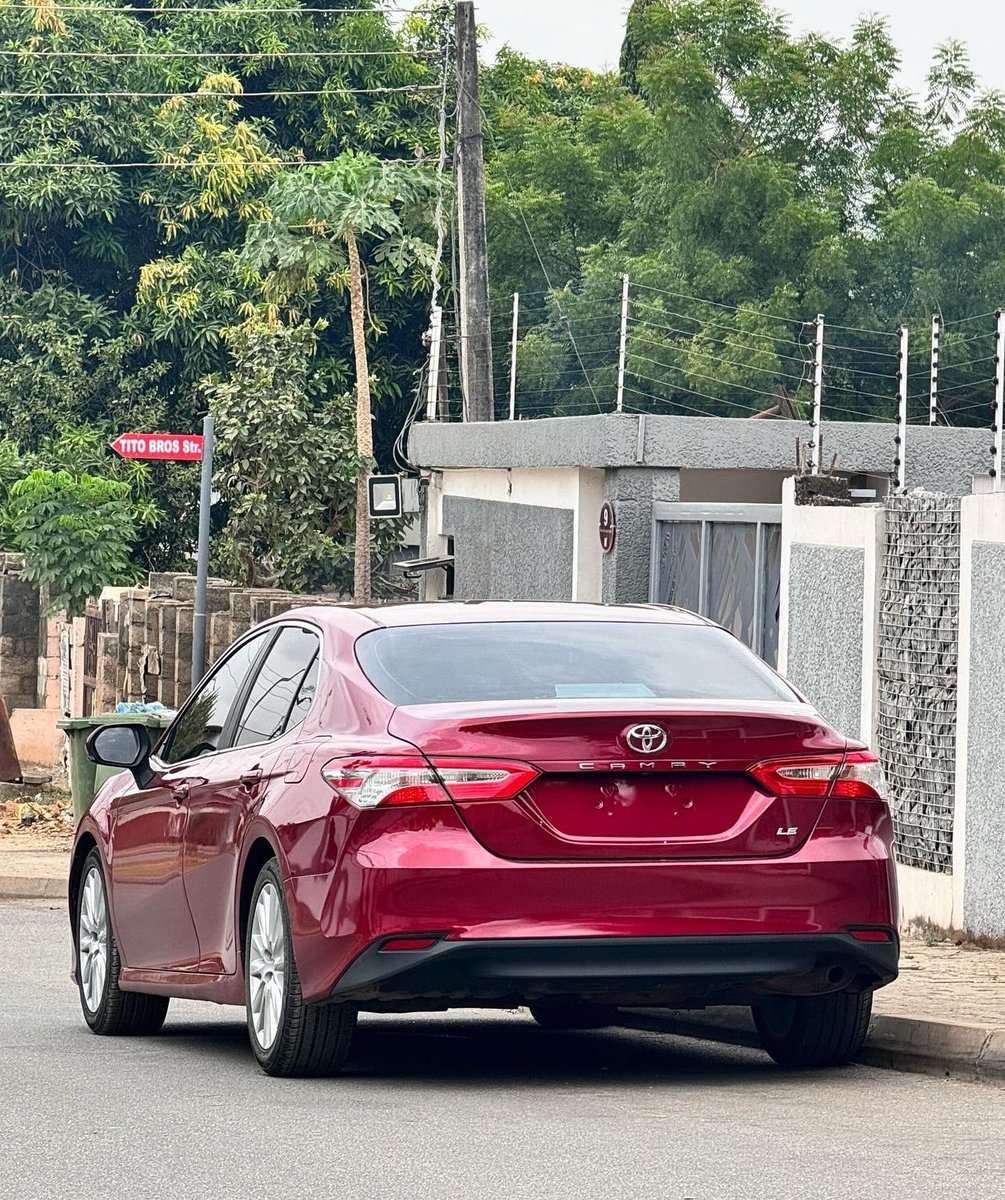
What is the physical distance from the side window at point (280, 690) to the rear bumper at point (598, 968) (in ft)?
3.52

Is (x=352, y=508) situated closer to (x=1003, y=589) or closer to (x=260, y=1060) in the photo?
(x=1003, y=589)

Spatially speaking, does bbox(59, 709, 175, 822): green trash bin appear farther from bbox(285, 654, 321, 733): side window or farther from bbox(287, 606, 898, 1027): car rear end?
bbox(287, 606, 898, 1027): car rear end

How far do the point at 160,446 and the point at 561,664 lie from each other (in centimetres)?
1172

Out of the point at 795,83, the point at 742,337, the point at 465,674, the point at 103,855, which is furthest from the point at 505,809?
the point at 795,83

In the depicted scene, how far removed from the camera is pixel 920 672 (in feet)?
41.1

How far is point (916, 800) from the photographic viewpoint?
12.7 metres

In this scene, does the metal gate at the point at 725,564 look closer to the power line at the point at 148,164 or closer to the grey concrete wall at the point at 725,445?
the grey concrete wall at the point at 725,445

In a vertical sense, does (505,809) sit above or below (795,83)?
below

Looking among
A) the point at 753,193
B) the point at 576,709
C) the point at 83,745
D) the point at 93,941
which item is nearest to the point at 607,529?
the point at 83,745


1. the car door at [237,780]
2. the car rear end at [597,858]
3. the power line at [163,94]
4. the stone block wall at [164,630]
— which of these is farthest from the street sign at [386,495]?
the car rear end at [597,858]

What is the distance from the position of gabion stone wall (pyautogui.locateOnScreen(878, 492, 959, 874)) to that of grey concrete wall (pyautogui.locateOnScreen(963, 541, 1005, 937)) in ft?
1.19

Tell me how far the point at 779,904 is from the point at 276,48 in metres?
39.5

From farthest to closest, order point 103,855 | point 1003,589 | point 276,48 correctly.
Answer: point 276,48, point 1003,589, point 103,855

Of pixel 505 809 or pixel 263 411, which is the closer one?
pixel 505 809
